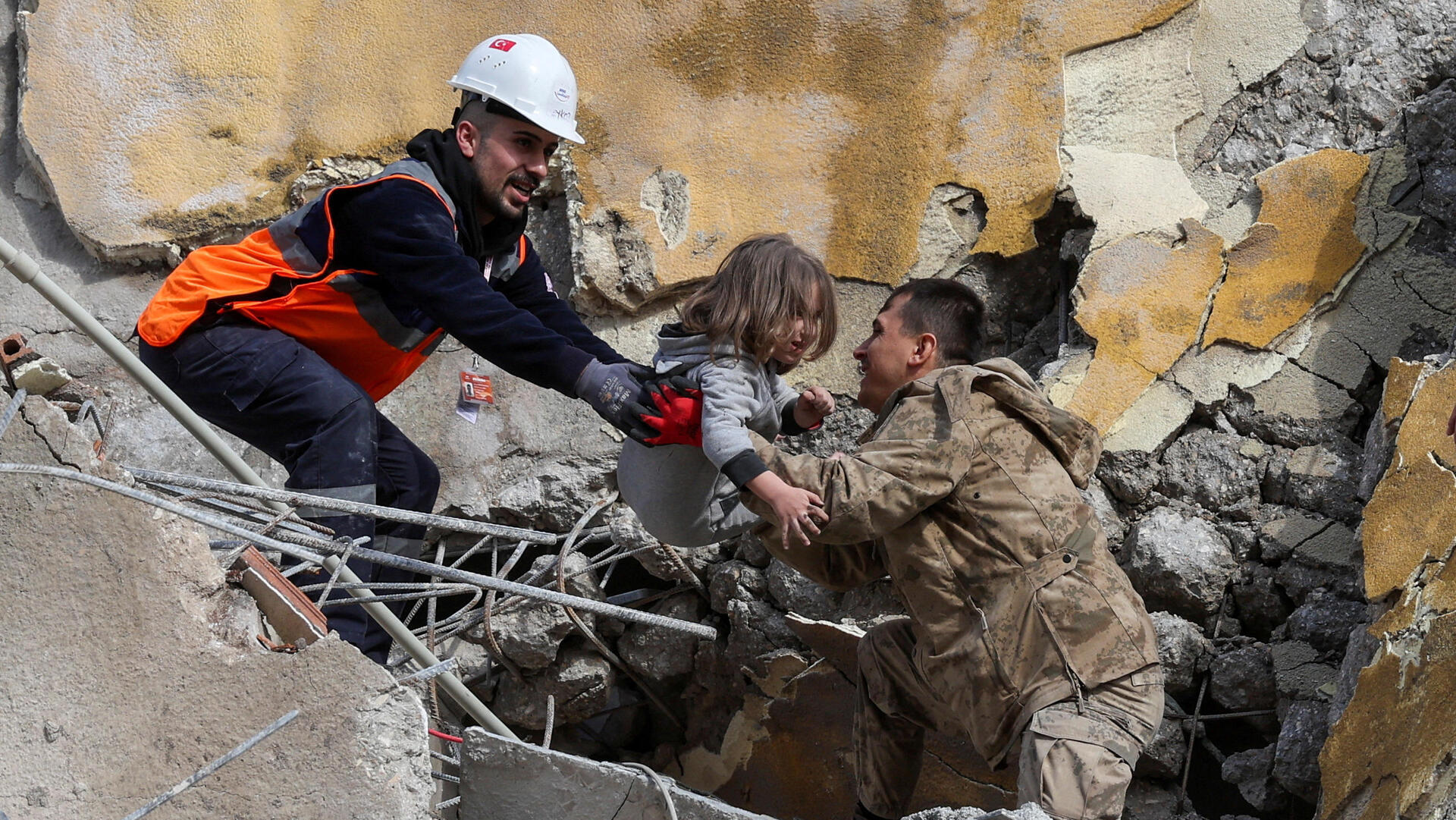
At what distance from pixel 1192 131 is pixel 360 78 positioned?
2816mm

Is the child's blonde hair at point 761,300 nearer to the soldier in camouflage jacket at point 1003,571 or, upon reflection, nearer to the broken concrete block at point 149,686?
the soldier in camouflage jacket at point 1003,571

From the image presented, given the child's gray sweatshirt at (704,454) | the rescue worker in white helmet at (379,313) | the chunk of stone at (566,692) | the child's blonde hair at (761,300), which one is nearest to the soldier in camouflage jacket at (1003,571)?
the child's gray sweatshirt at (704,454)

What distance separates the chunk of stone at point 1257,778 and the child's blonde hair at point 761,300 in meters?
1.54

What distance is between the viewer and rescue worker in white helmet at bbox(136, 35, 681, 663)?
281 centimetres

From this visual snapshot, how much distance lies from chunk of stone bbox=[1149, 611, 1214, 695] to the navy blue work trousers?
190cm

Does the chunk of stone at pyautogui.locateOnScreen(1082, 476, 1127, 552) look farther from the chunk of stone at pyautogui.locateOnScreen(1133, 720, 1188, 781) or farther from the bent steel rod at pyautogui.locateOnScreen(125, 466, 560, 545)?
the bent steel rod at pyautogui.locateOnScreen(125, 466, 560, 545)

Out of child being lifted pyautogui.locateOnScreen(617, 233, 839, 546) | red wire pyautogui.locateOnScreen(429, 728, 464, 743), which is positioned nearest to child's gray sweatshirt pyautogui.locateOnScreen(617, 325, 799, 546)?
child being lifted pyautogui.locateOnScreen(617, 233, 839, 546)

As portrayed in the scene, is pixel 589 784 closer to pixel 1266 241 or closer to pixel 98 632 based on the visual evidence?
pixel 98 632

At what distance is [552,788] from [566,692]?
5.17 feet

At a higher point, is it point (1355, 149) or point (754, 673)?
point (1355, 149)

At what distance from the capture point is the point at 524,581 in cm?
392

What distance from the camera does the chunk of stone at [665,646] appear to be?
4.07 m

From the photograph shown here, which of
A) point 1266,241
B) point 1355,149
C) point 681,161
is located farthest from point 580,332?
point 1355,149

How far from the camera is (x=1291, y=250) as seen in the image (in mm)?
3645
